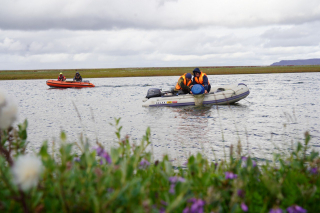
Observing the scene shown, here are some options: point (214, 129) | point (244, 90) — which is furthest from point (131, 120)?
point (244, 90)

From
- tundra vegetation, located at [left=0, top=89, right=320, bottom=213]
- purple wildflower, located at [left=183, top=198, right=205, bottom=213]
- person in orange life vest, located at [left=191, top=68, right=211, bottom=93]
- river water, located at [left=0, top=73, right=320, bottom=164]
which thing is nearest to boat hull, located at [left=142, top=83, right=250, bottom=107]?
river water, located at [left=0, top=73, right=320, bottom=164]

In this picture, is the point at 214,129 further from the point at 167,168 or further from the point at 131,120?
the point at 167,168

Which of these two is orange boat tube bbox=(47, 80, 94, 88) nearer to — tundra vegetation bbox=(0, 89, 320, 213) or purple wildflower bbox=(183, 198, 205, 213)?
tundra vegetation bbox=(0, 89, 320, 213)

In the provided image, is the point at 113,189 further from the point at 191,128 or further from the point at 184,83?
the point at 184,83

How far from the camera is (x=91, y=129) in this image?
41.8 ft

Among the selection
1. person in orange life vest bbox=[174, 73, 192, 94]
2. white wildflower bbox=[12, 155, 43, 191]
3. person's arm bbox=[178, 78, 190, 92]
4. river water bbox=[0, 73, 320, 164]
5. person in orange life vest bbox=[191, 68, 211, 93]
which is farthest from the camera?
person's arm bbox=[178, 78, 190, 92]

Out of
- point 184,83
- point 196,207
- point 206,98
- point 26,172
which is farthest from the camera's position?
point 184,83

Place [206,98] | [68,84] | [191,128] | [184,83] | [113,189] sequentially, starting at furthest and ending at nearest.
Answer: [68,84] → [184,83] → [206,98] → [191,128] → [113,189]

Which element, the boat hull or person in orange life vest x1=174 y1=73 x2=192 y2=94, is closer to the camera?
the boat hull

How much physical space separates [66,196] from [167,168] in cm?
82

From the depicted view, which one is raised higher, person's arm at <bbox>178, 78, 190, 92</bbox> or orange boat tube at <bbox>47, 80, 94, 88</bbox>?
person's arm at <bbox>178, 78, 190, 92</bbox>

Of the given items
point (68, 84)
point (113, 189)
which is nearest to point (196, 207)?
point (113, 189)

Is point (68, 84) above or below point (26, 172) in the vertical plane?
below

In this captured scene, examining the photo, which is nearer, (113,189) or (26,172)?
(26,172)
